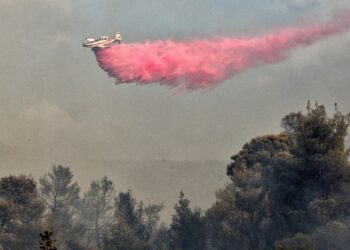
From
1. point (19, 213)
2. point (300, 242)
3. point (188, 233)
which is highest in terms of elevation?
point (19, 213)

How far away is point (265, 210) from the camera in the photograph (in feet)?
322

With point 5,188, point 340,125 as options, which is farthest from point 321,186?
point 5,188

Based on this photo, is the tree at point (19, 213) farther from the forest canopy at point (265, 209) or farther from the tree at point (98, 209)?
the tree at point (98, 209)

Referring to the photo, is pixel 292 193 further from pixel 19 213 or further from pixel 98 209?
pixel 98 209

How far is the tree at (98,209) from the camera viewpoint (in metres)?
129

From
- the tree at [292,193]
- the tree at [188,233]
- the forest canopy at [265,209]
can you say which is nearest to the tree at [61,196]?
the forest canopy at [265,209]

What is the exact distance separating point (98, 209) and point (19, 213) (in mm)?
32225

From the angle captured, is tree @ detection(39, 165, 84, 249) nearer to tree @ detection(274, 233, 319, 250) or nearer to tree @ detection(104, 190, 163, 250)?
tree @ detection(104, 190, 163, 250)

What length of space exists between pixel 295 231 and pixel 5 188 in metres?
40.4

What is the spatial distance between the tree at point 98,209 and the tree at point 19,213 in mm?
22414

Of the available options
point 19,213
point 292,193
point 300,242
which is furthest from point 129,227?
point 300,242

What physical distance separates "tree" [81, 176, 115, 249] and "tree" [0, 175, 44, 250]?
2241cm

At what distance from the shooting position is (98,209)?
5202 inches

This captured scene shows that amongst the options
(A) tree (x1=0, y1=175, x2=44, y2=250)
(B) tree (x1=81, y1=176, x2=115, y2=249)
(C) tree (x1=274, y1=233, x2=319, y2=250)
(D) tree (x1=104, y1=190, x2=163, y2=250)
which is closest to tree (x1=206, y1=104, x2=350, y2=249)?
(C) tree (x1=274, y1=233, x2=319, y2=250)
